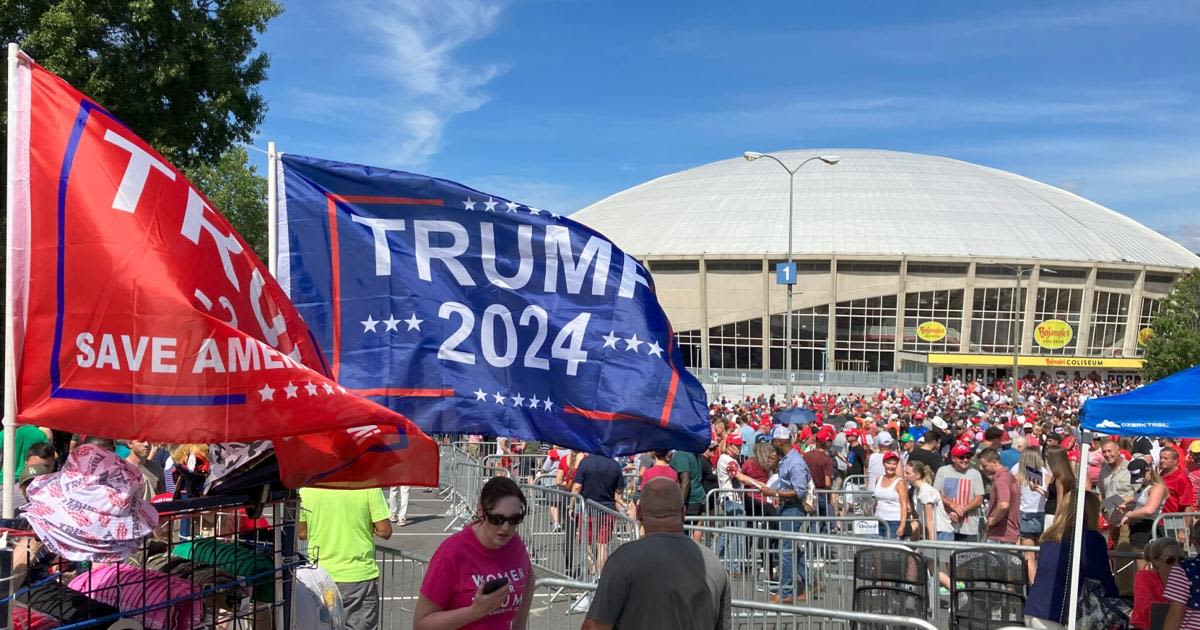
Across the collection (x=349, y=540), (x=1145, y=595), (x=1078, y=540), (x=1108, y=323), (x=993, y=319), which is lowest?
(x=1108, y=323)

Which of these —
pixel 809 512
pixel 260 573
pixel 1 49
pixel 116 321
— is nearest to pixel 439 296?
pixel 260 573

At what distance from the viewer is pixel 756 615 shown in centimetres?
885

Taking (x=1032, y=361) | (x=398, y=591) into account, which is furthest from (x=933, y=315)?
(x=398, y=591)

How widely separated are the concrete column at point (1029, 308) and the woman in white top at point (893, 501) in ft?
224

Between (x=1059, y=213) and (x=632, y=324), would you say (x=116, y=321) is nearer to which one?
(x=632, y=324)

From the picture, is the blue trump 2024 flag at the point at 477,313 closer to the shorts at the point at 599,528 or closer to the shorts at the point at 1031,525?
the shorts at the point at 599,528

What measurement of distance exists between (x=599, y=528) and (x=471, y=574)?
6.23 m

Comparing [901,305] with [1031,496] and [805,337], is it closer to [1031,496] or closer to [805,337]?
[805,337]

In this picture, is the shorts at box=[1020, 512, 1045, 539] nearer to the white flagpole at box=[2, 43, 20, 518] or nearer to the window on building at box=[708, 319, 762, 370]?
the white flagpole at box=[2, 43, 20, 518]

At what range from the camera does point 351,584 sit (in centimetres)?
656

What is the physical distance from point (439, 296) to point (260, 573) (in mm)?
1882

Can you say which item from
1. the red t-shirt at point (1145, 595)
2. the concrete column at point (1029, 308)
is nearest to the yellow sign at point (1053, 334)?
the concrete column at point (1029, 308)

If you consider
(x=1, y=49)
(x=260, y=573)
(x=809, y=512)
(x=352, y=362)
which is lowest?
(x=809, y=512)

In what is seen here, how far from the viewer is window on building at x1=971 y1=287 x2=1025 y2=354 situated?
248 ft
